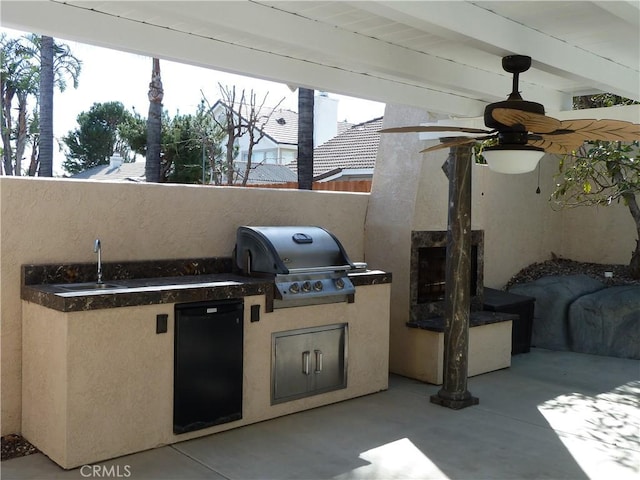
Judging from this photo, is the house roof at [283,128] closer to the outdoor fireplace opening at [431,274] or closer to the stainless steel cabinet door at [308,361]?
the outdoor fireplace opening at [431,274]

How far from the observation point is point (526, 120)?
349 cm

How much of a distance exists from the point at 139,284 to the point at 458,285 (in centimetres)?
263

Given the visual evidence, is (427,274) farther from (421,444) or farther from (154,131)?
(154,131)

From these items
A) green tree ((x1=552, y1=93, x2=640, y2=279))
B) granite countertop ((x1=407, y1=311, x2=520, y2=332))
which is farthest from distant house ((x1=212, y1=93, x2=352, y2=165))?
granite countertop ((x1=407, y1=311, x2=520, y2=332))

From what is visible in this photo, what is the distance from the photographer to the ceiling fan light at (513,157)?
3.86m

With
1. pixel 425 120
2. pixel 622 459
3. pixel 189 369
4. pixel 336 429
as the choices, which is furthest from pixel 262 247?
pixel 622 459

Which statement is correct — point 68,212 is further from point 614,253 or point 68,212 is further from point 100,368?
point 614,253

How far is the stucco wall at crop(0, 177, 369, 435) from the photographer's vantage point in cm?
429

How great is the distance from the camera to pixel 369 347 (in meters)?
5.68

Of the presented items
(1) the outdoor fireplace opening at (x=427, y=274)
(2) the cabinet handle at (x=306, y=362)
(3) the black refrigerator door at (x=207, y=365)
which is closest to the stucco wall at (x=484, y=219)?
(1) the outdoor fireplace opening at (x=427, y=274)

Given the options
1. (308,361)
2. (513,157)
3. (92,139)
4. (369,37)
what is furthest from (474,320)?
(92,139)

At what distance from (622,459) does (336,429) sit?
198cm

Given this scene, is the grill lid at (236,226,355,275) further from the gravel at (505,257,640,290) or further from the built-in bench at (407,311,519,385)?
the gravel at (505,257,640,290)

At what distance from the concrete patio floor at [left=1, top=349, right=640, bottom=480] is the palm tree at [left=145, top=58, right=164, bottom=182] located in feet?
21.8
